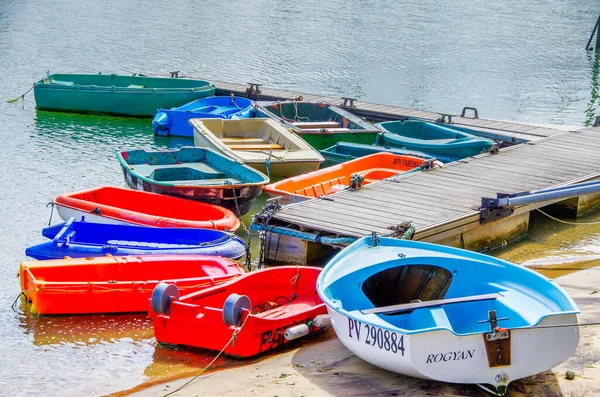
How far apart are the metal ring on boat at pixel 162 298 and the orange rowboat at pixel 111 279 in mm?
1161

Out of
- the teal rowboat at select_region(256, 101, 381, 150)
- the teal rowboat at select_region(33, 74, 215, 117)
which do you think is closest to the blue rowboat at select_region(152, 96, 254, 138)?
the teal rowboat at select_region(256, 101, 381, 150)

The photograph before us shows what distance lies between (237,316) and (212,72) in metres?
26.5

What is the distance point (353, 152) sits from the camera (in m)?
19.6

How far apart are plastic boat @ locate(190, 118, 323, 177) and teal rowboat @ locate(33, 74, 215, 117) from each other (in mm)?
5275

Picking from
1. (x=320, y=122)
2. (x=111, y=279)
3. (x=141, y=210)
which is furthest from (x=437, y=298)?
(x=320, y=122)

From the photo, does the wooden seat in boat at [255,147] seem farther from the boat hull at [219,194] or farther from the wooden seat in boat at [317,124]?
the boat hull at [219,194]

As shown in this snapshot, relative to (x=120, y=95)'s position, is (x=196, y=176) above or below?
below

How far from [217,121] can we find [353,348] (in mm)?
12392

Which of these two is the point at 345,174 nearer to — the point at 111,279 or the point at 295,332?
the point at 111,279

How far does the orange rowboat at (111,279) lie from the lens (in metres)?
11.9

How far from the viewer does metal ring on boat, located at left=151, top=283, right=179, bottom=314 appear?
34.8 ft

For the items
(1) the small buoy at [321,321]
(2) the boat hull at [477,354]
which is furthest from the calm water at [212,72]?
(2) the boat hull at [477,354]

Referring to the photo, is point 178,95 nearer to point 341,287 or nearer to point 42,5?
point 341,287

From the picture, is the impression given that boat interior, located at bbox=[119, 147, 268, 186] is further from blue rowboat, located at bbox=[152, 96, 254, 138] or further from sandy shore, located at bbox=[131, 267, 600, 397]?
sandy shore, located at bbox=[131, 267, 600, 397]
